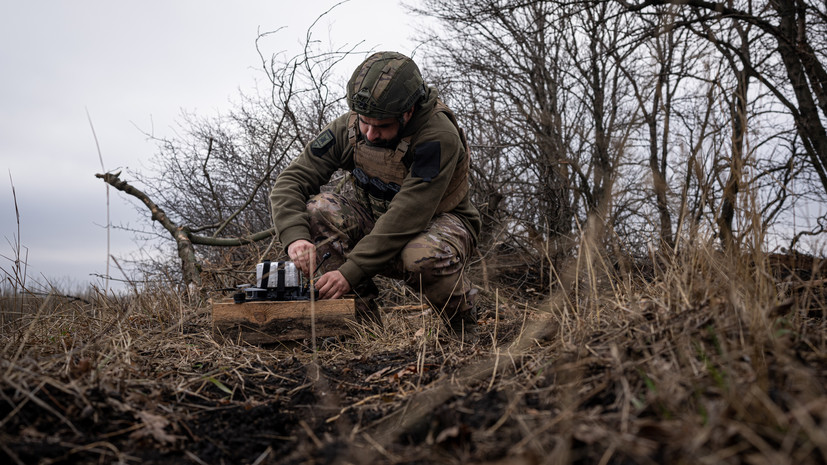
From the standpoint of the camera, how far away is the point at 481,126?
7148 millimetres

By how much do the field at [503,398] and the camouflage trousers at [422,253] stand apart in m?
0.67

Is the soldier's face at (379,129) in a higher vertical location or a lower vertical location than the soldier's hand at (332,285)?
higher

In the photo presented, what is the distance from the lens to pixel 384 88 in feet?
10.2

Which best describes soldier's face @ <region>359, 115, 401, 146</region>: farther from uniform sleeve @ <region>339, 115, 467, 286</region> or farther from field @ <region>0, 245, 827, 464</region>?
field @ <region>0, 245, 827, 464</region>

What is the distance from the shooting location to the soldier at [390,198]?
3.22 metres

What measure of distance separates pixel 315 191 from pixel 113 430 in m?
A: 2.41

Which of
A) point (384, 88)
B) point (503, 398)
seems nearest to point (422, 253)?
point (384, 88)

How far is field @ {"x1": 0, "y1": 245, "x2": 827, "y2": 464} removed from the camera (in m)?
1.23

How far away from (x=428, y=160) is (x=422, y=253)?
1.84 feet

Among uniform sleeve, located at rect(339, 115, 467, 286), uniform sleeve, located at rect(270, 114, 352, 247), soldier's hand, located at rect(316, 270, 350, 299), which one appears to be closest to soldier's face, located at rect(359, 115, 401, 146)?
uniform sleeve, located at rect(339, 115, 467, 286)

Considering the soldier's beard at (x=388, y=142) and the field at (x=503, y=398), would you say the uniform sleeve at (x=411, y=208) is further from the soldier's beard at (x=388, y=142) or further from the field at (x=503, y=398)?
the field at (x=503, y=398)

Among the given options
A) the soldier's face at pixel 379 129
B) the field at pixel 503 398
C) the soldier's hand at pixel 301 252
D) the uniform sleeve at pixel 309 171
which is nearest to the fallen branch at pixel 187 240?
the uniform sleeve at pixel 309 171

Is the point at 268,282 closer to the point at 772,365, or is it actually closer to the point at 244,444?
the point at 244,444

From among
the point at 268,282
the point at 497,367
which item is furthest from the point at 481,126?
the point at 497,367
